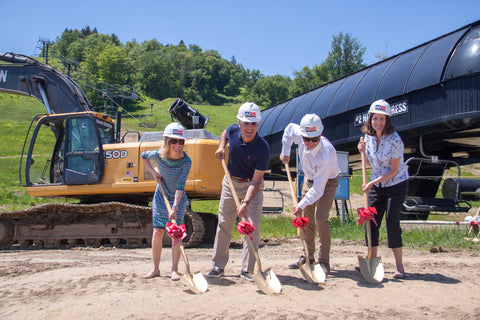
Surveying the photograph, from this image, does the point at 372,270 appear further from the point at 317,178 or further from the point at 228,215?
the point at 228,215

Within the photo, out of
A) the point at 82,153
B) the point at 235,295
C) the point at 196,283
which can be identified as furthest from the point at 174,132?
the point at 82,153

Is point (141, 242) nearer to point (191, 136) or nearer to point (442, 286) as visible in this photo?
point (191, 136)

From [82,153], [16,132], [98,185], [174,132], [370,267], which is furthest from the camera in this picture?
[16,132]

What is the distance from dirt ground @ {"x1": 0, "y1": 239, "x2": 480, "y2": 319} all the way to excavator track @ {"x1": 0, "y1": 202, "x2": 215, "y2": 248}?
3.26 meters

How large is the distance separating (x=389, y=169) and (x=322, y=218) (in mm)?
936

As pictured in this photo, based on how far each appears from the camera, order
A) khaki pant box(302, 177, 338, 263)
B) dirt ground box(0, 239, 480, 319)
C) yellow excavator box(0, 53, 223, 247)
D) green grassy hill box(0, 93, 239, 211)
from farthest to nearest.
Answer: green grassy hill box(0, 93, 239, 211), yellow excavator box(0, 53, 223, 247), khaki pant box(302, 177, 338, 263), dirt ground box(0, 239, 480, 319)

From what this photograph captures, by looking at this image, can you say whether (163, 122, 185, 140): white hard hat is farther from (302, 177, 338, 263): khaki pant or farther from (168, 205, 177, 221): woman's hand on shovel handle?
(302, 177, 338, 263): khaki pant

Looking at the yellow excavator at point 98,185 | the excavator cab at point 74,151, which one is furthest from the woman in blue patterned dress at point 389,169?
the excavator cab at point 74,151

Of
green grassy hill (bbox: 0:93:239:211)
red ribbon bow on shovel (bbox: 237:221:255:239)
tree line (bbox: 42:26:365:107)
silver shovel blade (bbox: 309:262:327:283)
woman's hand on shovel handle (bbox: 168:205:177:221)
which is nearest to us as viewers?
red ribbon bow on shovel (bbox: 237:221:255:239)

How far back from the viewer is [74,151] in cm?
925

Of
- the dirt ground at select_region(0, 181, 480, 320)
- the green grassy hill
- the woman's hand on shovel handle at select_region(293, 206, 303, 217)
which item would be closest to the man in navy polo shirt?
the dirt ground at select_region(0, 181, 480, 320)

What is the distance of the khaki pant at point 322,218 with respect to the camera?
5012 millimetres

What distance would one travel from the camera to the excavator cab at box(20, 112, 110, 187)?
29.9 feet

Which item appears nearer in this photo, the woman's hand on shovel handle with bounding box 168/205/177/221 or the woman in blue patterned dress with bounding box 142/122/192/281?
the woman's hand on shovel handle with bounding box 168/205/177/221
